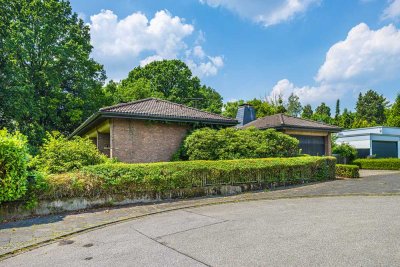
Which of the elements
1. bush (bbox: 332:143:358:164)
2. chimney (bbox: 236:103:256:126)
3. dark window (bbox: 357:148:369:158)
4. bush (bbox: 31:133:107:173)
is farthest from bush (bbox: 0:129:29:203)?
dark window (bbox: 357:148:369:158)

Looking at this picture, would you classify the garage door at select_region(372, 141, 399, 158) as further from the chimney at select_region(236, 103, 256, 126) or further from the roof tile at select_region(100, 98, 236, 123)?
the roof tile at select_region(100, 98, 236, 123)

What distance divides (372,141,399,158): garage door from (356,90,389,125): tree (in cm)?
3132

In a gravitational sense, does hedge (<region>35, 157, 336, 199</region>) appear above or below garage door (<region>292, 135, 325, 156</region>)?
below

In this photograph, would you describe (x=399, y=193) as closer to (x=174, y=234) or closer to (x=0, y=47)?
(x=174, y=234)

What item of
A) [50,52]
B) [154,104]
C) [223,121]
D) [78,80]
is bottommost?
[223,121]

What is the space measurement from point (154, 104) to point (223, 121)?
399 cm

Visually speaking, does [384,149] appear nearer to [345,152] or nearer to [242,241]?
[345,152]

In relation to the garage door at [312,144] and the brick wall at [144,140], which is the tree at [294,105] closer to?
the garage door at [312,144]

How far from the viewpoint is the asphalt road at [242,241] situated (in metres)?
4.18

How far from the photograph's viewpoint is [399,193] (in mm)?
9992

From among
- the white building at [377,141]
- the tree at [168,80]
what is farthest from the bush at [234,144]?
the tree at [168,80]

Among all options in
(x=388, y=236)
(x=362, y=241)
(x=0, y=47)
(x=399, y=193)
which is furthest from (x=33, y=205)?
(x=0, y=47)

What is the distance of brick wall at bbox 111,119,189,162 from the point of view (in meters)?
12.5

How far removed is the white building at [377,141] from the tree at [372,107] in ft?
102
